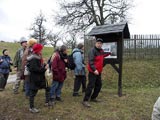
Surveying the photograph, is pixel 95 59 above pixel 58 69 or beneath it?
above

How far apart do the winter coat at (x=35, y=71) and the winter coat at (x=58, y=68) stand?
2.24 feet

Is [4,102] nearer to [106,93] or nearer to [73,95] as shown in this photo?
[73,95]

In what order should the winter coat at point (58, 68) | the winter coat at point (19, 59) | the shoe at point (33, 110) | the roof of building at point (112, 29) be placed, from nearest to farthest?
1. the shoe at point (33, 110)
2. the winter coat at point (58, 68)
3. the roof of building at point (112, 29)
4. the winter coat at point (19, 59)

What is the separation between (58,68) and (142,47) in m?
11.7

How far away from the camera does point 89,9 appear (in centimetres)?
3344

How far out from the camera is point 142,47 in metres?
20.1

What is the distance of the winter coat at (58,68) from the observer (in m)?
9.32

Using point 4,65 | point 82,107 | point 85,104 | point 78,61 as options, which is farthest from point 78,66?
point 4,65

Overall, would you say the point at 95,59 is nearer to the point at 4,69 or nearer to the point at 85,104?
the point at 85,104

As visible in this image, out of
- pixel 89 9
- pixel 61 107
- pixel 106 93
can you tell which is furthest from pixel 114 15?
pixel 61 107

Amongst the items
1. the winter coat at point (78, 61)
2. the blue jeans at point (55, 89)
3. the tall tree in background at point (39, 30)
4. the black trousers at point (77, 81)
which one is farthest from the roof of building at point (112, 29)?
the tall tree in background at point (39, 30)

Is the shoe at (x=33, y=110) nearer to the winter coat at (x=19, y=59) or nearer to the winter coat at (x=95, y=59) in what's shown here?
the winter coat at (x=95, y=59)

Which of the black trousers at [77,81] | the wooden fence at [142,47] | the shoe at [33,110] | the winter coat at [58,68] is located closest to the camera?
the shoe at [33,110]

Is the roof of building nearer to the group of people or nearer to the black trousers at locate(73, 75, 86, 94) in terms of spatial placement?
the group of people
